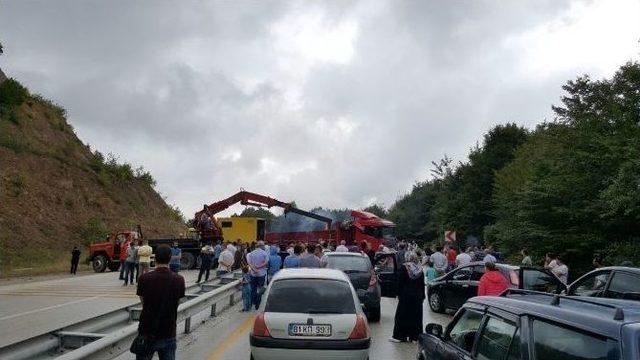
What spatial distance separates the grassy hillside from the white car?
2621 cm

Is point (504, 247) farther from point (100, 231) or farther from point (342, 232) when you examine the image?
point (100, 231)

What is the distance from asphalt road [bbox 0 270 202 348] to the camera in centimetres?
1263

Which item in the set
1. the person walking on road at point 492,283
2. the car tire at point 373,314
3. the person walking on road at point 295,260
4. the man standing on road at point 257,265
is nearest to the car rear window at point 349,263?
the car tire at point 373,314

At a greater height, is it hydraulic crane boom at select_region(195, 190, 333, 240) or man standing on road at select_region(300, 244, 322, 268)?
hydraulic crane boom at select_region(195, 190, 333, 240)

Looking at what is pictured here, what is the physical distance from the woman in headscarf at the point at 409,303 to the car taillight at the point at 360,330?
3.28 m

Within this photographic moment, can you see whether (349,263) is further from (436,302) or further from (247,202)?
(247,202)

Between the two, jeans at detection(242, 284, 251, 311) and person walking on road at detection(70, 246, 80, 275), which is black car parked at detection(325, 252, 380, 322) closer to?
jeans at detection(242, 284, 251, 311)

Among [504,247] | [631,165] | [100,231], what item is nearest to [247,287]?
[631,165]

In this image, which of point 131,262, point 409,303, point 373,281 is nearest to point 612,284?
point 409,303

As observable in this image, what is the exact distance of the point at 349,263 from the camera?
13.6m

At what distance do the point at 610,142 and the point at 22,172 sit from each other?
38801mm

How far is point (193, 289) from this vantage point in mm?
14211

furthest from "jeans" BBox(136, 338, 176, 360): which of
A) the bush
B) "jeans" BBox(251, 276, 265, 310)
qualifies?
the bush

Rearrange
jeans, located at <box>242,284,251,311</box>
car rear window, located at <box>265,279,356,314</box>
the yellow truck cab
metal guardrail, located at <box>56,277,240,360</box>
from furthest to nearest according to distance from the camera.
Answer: the yellow truck cab < jeans, located at <box>242,284,251,311</box> < car rear window, located at <box>265,279,356,314</box> < metal guardrail, located at <box>56,277,240,360</box>
